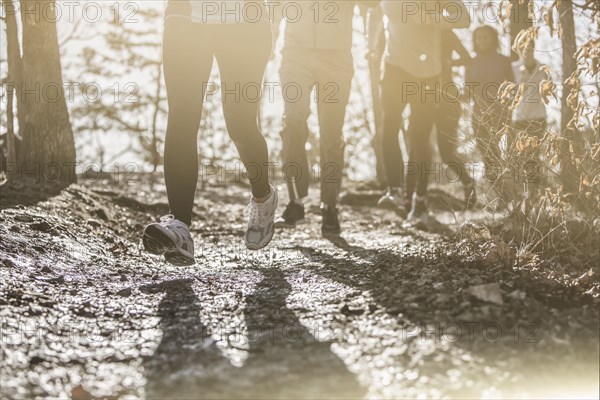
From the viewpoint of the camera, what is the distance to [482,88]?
6.25m

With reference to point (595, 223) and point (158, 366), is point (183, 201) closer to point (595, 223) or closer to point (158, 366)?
point (158, 366)

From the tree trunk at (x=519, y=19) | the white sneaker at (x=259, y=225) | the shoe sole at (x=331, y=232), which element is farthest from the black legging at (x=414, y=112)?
the white sneaker at (x=259, y=225)

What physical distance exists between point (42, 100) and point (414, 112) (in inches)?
137

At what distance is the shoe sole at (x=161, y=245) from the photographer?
9.66 feet

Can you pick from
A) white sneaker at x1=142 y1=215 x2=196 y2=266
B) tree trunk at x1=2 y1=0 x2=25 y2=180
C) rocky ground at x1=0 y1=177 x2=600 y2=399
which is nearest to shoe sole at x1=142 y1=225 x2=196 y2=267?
white sneaker at x1=142 y1=215 x2=196 y2=266

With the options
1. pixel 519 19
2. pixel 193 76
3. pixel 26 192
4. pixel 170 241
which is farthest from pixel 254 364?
pixel 519 19

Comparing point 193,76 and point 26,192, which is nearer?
point 193,76

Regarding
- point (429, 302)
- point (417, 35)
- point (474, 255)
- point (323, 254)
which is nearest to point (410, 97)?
point (417, 35)

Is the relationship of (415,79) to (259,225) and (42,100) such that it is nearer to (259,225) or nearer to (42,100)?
(259,225)

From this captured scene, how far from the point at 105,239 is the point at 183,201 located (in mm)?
1588

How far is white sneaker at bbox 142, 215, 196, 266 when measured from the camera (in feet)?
9.66

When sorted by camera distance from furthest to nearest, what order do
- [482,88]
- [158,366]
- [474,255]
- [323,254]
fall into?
[482,88] → [323,254] → [474,255] → [158,366]

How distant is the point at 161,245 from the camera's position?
2.97m

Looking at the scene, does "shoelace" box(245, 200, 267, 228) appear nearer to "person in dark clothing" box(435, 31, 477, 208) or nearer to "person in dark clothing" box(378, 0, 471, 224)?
"person in dark clothing" box(378, 0, 471, 224)
